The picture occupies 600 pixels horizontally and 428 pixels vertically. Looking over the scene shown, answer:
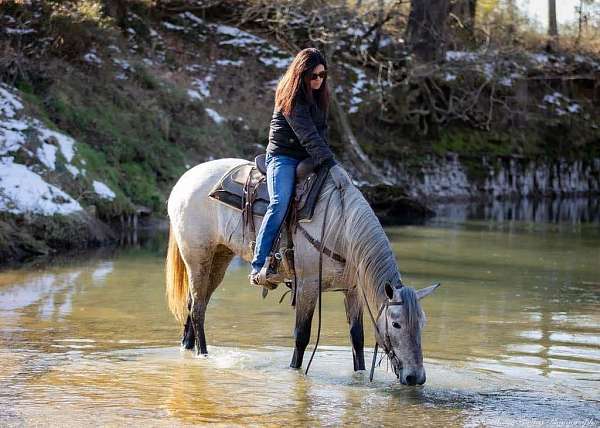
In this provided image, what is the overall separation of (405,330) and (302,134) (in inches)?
62.1

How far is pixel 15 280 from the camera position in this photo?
1105cm

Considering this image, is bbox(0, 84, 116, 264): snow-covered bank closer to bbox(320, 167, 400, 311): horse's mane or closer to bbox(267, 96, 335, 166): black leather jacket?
bbox(267, 96, 335, 166): black leather jacket

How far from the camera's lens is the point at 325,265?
21.4 feet

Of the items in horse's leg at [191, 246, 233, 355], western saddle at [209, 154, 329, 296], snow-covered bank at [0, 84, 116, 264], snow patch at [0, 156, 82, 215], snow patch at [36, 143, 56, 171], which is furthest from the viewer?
snow patch at [36, 143, 56, 171]

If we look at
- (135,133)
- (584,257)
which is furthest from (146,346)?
(135,133)

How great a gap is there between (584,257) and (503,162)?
40.1 ft

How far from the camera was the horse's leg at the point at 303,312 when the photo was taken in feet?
21.5

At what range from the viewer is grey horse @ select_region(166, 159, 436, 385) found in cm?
586

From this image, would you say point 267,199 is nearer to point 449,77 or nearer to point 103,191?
point 103,191

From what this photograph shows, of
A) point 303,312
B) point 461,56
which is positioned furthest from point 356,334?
point 461,56

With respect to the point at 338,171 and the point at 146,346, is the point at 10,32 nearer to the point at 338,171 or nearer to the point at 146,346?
the point at 146,346

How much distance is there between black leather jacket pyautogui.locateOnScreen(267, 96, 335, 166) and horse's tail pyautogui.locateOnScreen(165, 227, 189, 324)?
1572 mm

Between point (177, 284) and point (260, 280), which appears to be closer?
point (260, 280)

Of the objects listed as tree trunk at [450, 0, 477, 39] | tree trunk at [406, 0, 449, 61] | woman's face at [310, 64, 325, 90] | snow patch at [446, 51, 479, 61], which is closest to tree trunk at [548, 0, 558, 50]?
tree trunk at [450, 0, 477, 39]
